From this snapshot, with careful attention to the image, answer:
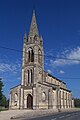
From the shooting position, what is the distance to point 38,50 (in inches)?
2530

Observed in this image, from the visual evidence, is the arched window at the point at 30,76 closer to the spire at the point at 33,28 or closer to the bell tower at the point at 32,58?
the bell tower at the point at 32,58

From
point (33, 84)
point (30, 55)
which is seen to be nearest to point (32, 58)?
point (30, 55)

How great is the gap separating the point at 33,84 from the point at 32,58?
7.77 meters

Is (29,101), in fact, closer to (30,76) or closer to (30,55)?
(30,76)

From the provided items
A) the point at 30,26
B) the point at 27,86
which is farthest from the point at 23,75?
the point at 30,26

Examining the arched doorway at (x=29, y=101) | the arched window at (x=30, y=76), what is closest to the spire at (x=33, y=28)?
the arched window at (x=30, y=76)

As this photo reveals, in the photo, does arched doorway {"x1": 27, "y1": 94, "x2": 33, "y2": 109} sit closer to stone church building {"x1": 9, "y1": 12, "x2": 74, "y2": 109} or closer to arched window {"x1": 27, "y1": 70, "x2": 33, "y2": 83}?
stone church building {"x1": 9, "y1": 12, "x2": 74, "y2": 109}

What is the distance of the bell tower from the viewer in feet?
199

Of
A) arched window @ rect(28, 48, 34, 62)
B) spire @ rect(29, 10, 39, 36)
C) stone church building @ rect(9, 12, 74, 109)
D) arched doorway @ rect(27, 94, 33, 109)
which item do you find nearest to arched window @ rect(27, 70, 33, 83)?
stone church building @ rect(9, 12, 74, 109)

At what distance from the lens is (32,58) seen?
62875 millimetres

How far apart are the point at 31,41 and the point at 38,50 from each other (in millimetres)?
3353

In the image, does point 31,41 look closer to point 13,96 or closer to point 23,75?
point 23,75

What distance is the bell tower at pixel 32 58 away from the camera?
199ft

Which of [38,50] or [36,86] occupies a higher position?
[38,50]
